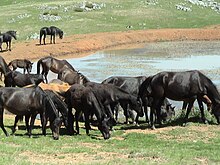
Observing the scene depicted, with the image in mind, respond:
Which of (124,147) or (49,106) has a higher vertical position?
(49,106)

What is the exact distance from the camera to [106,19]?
59.2 m

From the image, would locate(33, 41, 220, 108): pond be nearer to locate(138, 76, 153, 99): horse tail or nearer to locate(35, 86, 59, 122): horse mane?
locate(138, 76, 153, 99): horse tail

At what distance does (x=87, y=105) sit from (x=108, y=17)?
45.3 metres

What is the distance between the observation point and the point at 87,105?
50.1 feet

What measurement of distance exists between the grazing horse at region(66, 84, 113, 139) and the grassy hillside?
36.1 metres

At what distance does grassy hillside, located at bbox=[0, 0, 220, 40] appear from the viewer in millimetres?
55469

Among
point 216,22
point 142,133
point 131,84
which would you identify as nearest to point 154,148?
point 142,133

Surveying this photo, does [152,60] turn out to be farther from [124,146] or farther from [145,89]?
[124,146]

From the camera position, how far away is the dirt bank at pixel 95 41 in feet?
137

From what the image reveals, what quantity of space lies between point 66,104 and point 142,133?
103 inches

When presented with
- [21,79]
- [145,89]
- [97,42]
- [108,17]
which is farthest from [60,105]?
[108,17]

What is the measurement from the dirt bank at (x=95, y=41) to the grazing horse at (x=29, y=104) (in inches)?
930

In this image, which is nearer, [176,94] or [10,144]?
[10,144]

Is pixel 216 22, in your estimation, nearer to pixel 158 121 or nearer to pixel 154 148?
pixel 158 121
